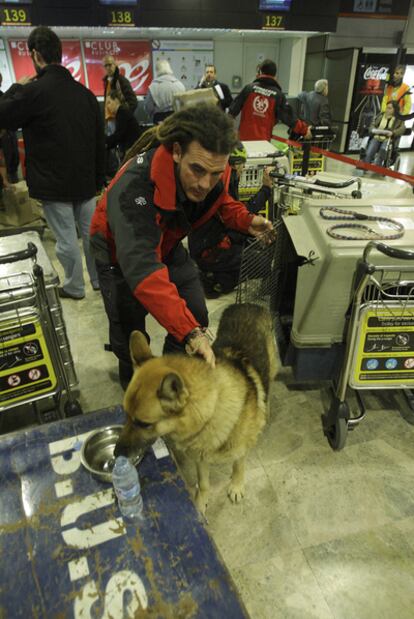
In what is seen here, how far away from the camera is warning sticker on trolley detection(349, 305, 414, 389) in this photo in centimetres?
200

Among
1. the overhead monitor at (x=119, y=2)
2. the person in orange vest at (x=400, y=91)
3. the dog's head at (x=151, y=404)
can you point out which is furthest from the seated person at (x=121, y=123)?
the person in orange vest at (x=400, y=91)

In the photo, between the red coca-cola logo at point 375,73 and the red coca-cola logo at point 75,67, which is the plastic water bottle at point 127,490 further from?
the red coca-cola logo at point 375,73

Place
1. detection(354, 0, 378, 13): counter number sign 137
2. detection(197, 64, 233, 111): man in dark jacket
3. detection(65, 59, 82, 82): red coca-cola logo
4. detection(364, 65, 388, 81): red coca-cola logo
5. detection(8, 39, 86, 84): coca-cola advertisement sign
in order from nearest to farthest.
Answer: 1. detection(197, 64, 233, 111): man in dark jacket
2. detection(8, 39, 86, 84): coca-cola advertisement sign
3. detection(65, 59, 82, 82): red coca-cola logo
4. detection(364, 65, 388, 81): red coca-cola logo
5. detection(354, 0, 378, 13): counter number sign 137

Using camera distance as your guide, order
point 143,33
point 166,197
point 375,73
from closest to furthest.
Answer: point 166,197 → point 143,33 → point 375,73

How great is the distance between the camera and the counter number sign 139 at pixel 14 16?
701 cm

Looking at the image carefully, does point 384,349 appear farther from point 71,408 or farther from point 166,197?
point 71,408

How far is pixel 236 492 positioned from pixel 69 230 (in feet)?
8.94

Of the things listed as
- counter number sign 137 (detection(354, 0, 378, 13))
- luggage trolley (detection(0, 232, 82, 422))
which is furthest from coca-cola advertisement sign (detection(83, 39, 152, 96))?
luggage trolley (detection(0, 232, 82, 422))

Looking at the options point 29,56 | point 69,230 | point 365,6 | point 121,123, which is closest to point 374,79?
point 365,6

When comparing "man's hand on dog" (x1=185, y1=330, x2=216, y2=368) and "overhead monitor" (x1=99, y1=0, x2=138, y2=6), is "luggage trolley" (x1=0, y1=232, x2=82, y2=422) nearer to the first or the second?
"man's hand on dog" (x1=185, y1=330, x2=216, y2=368)

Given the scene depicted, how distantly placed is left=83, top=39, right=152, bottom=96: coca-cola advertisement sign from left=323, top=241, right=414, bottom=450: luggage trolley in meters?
9.13

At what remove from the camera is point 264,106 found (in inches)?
208

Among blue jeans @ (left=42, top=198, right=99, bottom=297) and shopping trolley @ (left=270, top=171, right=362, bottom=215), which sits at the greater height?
shopping trolley @ (left=270, top=171, right=362, bottom=215)

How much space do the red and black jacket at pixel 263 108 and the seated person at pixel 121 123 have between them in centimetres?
140
